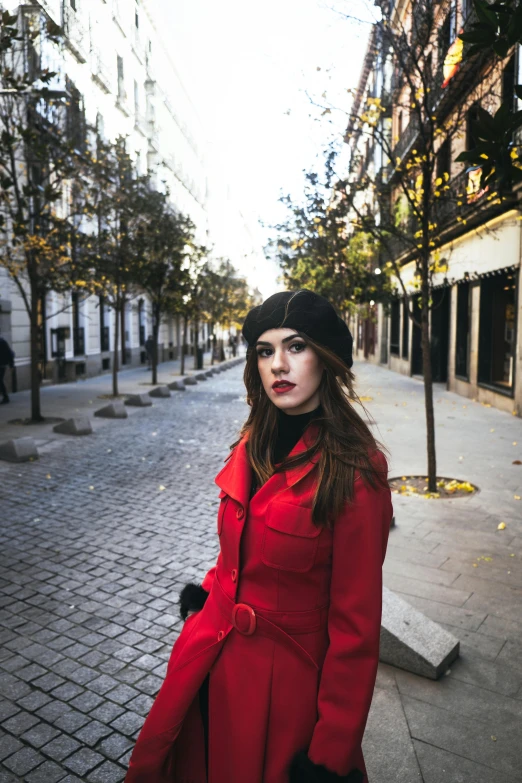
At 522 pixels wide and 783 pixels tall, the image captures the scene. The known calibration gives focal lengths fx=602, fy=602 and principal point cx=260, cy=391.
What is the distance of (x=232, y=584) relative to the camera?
70.9 inches

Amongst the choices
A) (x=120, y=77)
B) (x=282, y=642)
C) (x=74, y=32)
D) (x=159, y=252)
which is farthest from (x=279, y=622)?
(x=120, y=77)

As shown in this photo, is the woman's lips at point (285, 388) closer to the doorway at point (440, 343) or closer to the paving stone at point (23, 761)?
the paving stone at point (23, 761)

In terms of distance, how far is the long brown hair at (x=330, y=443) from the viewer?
1683 millimetres

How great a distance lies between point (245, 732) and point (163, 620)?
258 centimetres

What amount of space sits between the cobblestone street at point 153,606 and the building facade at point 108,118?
523 cm

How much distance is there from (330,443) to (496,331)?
15.5 meters

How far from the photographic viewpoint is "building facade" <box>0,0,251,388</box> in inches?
490

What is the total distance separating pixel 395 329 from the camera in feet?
98.4

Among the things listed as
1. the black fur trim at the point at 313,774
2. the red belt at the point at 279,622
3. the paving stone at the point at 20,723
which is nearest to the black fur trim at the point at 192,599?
the red belt at the point at 279,622

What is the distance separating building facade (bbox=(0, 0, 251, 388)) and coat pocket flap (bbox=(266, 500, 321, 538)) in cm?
627

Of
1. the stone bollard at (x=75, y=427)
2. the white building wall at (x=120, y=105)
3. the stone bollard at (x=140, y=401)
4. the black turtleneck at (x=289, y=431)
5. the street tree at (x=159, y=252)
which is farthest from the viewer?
the street tree at (x=159, y=252)

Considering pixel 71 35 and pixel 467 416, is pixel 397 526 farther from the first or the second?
pixel 71 35

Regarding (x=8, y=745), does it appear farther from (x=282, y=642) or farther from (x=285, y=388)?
(x=285, y=388)

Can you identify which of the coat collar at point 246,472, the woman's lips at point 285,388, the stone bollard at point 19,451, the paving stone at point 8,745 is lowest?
the paving stone at point 8,745
